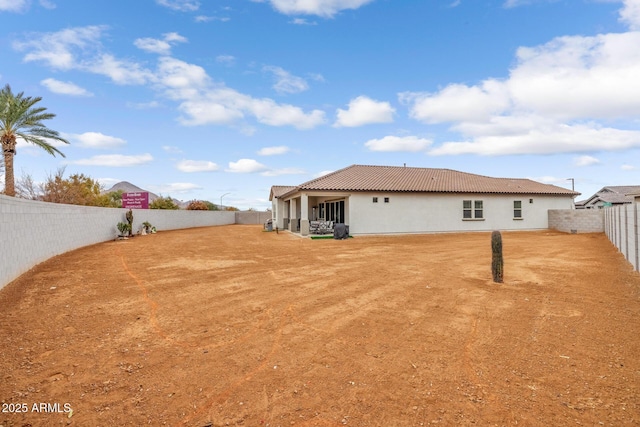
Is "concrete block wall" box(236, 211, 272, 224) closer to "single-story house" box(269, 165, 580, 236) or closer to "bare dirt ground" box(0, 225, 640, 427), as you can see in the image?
"single-story house" box(269, 165, 580, 236)

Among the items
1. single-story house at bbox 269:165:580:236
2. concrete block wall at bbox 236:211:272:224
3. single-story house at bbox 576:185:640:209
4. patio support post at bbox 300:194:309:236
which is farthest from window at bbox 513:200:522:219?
concrete block wall at bbox 236:211:272:224

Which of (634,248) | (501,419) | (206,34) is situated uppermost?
(206,34)

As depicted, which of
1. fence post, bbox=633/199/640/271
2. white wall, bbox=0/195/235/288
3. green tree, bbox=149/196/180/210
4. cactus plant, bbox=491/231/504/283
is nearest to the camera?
white wall, bbox=0/195/235/288

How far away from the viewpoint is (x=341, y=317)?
610 cm

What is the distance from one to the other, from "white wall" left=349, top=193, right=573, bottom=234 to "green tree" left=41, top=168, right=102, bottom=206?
88.1ft

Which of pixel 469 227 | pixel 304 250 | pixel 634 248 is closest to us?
pixel 634 248

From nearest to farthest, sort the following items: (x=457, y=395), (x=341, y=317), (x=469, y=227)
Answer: (x=457, y=395) → (x=341, y=317) → (x=469, y=227)

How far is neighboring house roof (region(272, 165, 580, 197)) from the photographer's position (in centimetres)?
2328

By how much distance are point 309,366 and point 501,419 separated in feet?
6.74

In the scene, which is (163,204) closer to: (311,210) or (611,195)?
(311,210)

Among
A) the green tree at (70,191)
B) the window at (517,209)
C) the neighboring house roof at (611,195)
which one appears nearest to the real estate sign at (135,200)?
the green tree at (70,191)

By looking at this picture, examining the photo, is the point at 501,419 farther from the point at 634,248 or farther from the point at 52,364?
the point at 634,248

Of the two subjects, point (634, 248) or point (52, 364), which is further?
point (634, 248)

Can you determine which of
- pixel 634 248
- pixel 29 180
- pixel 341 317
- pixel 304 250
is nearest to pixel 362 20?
pixel 304 250
